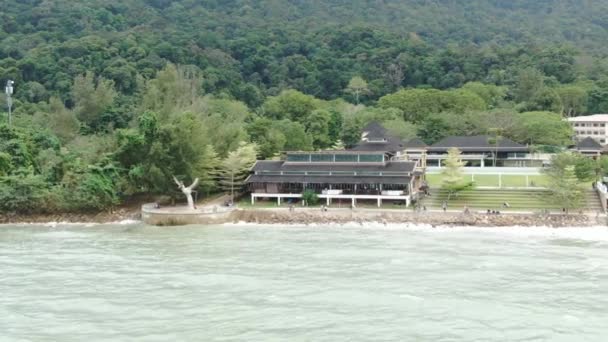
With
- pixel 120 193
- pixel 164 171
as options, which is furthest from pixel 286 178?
pixel 120 193

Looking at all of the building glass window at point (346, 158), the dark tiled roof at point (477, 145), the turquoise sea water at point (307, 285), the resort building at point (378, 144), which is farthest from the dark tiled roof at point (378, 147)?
the turquoise sea water at point (307, 285)

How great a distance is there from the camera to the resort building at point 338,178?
41688 millimetres

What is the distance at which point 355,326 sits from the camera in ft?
67.5

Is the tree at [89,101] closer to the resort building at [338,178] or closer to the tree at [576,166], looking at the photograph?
the resort building at [338,178]

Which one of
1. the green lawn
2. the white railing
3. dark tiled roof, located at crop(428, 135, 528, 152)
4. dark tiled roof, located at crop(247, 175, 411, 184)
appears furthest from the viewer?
dark tiled roof, located at crop(428, 135, 528, 152)

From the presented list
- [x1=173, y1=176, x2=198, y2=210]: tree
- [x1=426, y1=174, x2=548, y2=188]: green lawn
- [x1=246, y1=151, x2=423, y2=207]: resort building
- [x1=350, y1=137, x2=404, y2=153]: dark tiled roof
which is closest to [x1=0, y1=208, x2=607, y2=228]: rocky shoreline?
[x1=173, y1=176, x2=198, y2=210]: tree

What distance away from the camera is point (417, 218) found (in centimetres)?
3844

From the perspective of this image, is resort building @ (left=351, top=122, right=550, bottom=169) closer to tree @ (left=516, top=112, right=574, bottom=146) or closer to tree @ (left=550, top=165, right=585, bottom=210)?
tree @ (left=516, top=112, right=574, bottom=146)

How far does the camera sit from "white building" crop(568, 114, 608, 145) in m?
71.9

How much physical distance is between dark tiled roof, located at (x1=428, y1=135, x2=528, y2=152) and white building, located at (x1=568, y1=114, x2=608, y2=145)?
18232 mm

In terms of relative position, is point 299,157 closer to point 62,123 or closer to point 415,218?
point 415,218

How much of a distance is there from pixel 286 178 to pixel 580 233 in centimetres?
1673

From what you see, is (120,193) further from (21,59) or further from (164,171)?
(21,59)

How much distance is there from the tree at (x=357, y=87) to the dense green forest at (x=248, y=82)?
39 cm
